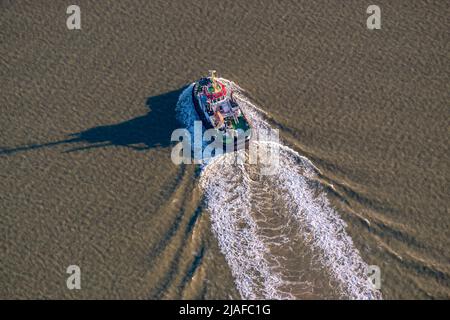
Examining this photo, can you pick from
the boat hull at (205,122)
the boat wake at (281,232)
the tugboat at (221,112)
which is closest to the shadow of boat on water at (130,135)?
the boat hull at (205,122)

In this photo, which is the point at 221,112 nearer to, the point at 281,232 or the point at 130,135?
the point at 130,135

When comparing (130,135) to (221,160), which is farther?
(130,135)

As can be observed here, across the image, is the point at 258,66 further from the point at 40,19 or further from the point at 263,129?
the point at 40,19

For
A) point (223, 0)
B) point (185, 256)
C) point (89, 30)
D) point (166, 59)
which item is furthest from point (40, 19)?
point (185, 256)

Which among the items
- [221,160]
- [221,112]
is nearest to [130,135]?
[221,112]

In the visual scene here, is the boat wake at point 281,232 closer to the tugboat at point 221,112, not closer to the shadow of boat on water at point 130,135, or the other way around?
the tugboat at point 221,112
